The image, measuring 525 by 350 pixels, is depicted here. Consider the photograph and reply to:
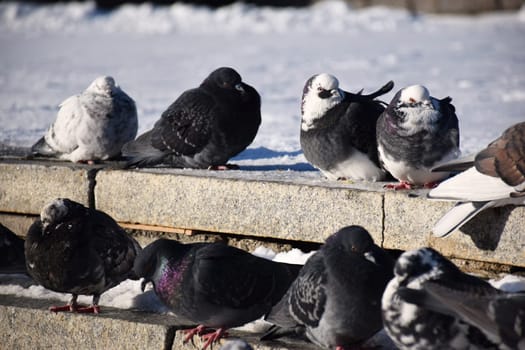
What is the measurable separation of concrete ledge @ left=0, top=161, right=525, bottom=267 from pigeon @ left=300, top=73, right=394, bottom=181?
0.10m

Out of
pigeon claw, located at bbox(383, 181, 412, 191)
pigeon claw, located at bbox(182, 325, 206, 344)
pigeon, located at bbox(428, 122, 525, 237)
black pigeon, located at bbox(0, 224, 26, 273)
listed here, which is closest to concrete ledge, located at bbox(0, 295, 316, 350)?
pigeon claw, located at bbox(182, 325, 206, 344)

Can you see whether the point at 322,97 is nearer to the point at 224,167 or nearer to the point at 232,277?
the point at 224,167

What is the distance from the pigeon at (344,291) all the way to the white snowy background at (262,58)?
2.61 feet

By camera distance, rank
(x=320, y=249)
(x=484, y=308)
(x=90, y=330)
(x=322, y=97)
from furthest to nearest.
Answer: (x=322, y=97)
(x=90, y=330)
(x=320, y=249)
(x=484, y=308)

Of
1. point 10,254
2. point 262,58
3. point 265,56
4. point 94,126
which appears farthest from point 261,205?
point 265,56

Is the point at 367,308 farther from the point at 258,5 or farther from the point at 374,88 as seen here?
the point at 258,5

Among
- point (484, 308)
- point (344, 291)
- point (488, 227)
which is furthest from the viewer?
point (488, 227)

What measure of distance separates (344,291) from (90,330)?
1.43 m

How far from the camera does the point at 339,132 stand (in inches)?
211

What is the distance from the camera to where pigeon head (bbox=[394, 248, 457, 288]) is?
4.00 meters

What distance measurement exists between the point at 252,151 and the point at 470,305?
318cm

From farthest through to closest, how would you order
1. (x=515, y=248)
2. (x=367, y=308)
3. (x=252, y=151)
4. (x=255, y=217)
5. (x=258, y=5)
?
1. (x=258, y=5)
2. (x=252, y=151)
3. (x=255, y=217)
4. (x=515, y=248)
5. (x=367, y=308)

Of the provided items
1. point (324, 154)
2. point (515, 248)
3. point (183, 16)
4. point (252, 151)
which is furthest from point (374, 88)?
point (183, 16)

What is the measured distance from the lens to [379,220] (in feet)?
16.5
